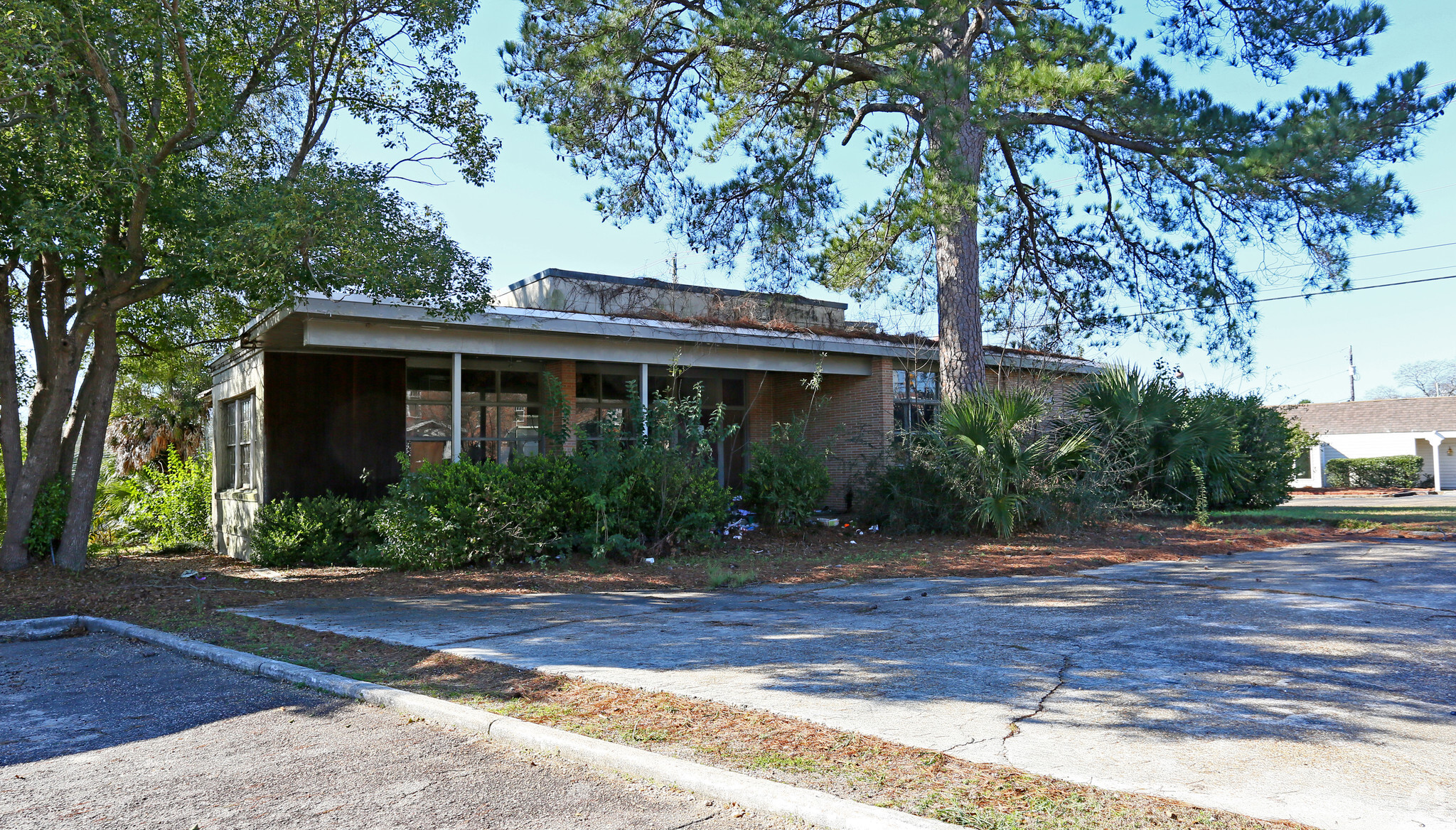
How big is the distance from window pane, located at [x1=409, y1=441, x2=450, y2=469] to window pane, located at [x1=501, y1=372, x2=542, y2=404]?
122 cm

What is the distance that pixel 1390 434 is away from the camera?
144ft

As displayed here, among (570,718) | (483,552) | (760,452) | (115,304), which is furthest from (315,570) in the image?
(570,718)

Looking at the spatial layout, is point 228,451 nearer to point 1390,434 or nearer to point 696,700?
point 696,700

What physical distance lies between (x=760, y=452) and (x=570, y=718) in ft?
31.6

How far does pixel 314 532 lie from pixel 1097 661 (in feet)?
36.2

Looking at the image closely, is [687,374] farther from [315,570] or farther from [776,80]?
[315,570]

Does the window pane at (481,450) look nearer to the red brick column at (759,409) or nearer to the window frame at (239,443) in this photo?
the window frame at (239,443)

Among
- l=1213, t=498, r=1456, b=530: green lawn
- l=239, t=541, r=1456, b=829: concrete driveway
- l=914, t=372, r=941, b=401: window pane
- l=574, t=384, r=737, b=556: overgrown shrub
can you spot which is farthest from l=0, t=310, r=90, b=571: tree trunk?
l=1213, t=498, r=1456, b=530: green lawn

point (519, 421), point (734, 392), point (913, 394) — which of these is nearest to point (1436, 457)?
point (913, 394)

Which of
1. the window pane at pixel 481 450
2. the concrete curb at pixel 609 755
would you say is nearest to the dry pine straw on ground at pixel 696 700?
the concrete curb at pixel 609 755

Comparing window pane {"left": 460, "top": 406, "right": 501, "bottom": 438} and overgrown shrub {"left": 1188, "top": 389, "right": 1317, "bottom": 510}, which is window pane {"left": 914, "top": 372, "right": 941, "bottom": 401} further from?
window pane {"left": 460, "top": 406, "right": 501, "bottom": 438}

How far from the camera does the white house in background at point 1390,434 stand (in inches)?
1663

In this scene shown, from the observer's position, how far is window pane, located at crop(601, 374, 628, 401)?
17.4 metres

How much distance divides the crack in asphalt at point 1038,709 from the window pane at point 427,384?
11.8 m
